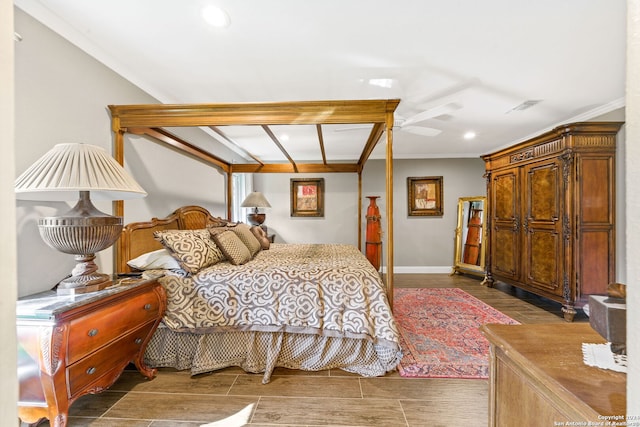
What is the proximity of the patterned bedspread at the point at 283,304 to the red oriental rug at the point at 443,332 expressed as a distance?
0.40 m

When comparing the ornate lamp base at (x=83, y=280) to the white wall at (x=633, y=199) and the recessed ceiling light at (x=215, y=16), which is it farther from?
the white wall at (x=633, y=199)

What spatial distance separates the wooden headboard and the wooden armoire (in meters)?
4.19

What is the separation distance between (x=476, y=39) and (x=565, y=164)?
199 centimetres

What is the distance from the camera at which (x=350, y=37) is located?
6.20ft

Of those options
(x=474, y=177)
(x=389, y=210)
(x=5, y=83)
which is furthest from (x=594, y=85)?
(x=5, y=83)

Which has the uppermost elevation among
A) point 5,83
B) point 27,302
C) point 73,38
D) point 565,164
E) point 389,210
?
point 73,38

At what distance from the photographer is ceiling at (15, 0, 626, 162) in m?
1.64

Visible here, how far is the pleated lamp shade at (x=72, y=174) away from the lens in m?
1.35

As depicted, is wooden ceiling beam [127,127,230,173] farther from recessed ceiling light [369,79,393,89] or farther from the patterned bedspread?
recessed ceiling light [369,79,393,89]

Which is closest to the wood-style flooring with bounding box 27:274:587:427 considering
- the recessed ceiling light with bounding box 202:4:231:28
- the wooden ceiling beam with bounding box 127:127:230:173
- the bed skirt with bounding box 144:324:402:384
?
the bed skirt with bounding box 144:324:402:384

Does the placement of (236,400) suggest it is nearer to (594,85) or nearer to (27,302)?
(27,302)

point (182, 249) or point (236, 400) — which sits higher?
point (182, 249)

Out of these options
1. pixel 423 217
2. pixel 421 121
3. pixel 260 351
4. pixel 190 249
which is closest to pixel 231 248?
pixel 190 249

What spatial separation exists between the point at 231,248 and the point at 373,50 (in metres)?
2.03
